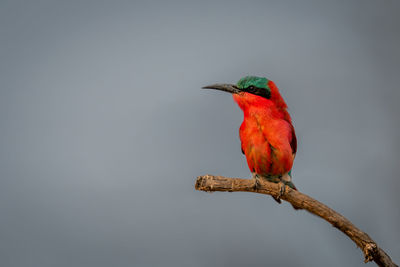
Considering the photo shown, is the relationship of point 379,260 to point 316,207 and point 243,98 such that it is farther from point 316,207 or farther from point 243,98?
point 243,98

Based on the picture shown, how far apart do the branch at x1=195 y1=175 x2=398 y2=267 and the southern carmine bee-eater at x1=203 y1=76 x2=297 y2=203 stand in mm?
89

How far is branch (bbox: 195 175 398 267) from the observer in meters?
1.99

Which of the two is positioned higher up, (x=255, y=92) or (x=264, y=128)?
(x=255, y=92)

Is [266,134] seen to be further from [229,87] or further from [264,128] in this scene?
[229,87]

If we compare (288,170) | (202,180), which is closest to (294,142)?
(288,170)

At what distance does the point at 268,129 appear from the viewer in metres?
2.19

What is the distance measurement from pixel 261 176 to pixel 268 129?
333 millimetres

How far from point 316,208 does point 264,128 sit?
0.54m

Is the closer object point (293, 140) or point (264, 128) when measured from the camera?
point (264, 128)

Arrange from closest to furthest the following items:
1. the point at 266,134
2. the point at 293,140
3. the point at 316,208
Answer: the point at 316,208, the point at 266,134, the point at 293,140

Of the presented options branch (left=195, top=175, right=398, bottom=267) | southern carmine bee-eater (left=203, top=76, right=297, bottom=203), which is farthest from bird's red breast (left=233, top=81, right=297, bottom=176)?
branch (left=195, top=175, right=398, bottom=267)

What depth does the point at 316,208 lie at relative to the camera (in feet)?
6.81

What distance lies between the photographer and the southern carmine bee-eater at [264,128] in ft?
7.18

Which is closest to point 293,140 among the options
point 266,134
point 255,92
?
point 266,134
